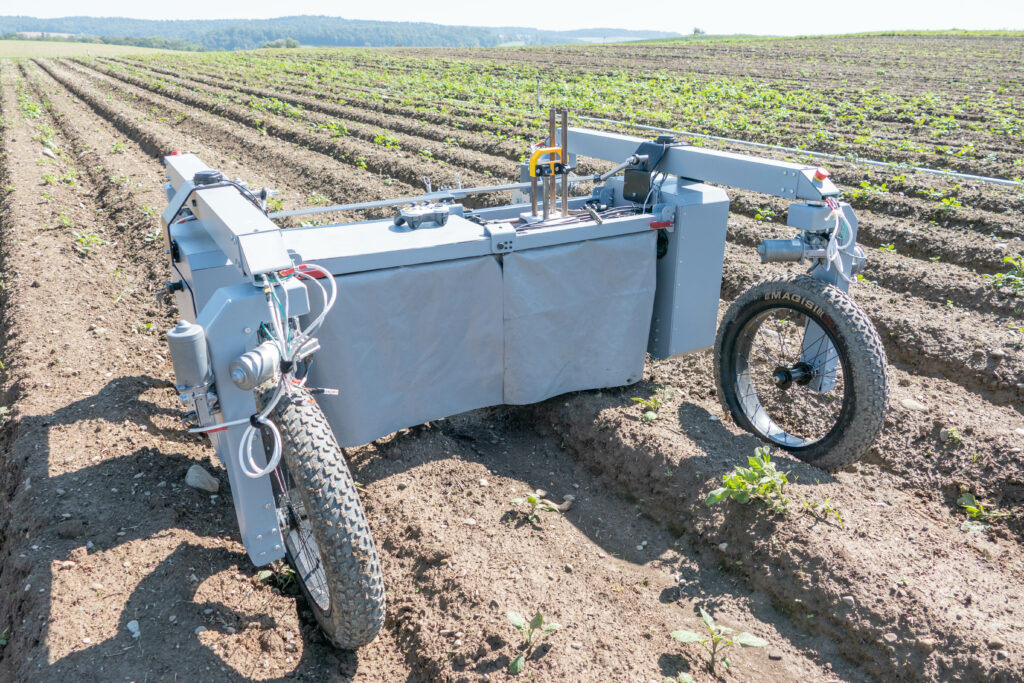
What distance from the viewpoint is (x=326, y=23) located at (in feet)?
484

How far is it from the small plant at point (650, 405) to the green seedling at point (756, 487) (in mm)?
779

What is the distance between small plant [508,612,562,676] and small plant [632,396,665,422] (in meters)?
1.52

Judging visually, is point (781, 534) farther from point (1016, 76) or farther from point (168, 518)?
point (1016, 76)

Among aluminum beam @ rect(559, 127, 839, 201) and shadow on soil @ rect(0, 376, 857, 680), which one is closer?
shadow on soil @ rect(0, 376, 857, 680)

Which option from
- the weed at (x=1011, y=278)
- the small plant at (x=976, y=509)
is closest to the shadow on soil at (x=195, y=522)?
the small plant at (x=976, y=509)

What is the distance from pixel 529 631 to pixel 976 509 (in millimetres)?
2368

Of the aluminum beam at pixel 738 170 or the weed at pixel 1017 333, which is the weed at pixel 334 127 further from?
the weed at pixel 1017 333

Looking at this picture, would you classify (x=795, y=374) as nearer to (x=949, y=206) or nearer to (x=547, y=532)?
(x=547, y=532)

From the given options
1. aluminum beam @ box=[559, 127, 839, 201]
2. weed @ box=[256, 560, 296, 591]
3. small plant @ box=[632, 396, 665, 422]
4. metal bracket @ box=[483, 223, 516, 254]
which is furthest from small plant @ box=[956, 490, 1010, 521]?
weed @ box=[256, 560, 296, 591]

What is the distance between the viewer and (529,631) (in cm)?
267

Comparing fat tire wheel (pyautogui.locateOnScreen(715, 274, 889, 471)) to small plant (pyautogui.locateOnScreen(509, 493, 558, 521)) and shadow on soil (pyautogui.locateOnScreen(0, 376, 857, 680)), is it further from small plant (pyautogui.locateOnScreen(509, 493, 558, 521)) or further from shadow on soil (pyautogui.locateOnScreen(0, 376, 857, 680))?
small plant (pyautogui.locateOnScreen(509, 493, 558, 521))

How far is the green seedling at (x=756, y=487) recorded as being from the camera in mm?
3178

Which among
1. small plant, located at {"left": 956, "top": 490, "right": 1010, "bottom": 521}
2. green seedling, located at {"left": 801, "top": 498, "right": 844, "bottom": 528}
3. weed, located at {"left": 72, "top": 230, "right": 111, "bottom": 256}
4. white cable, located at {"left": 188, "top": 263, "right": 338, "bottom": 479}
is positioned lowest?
small plant, located at {"left": 956, "top": 490, "right": 1010, "bottom": 521}

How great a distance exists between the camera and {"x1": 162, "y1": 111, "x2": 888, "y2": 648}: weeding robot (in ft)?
7.93
